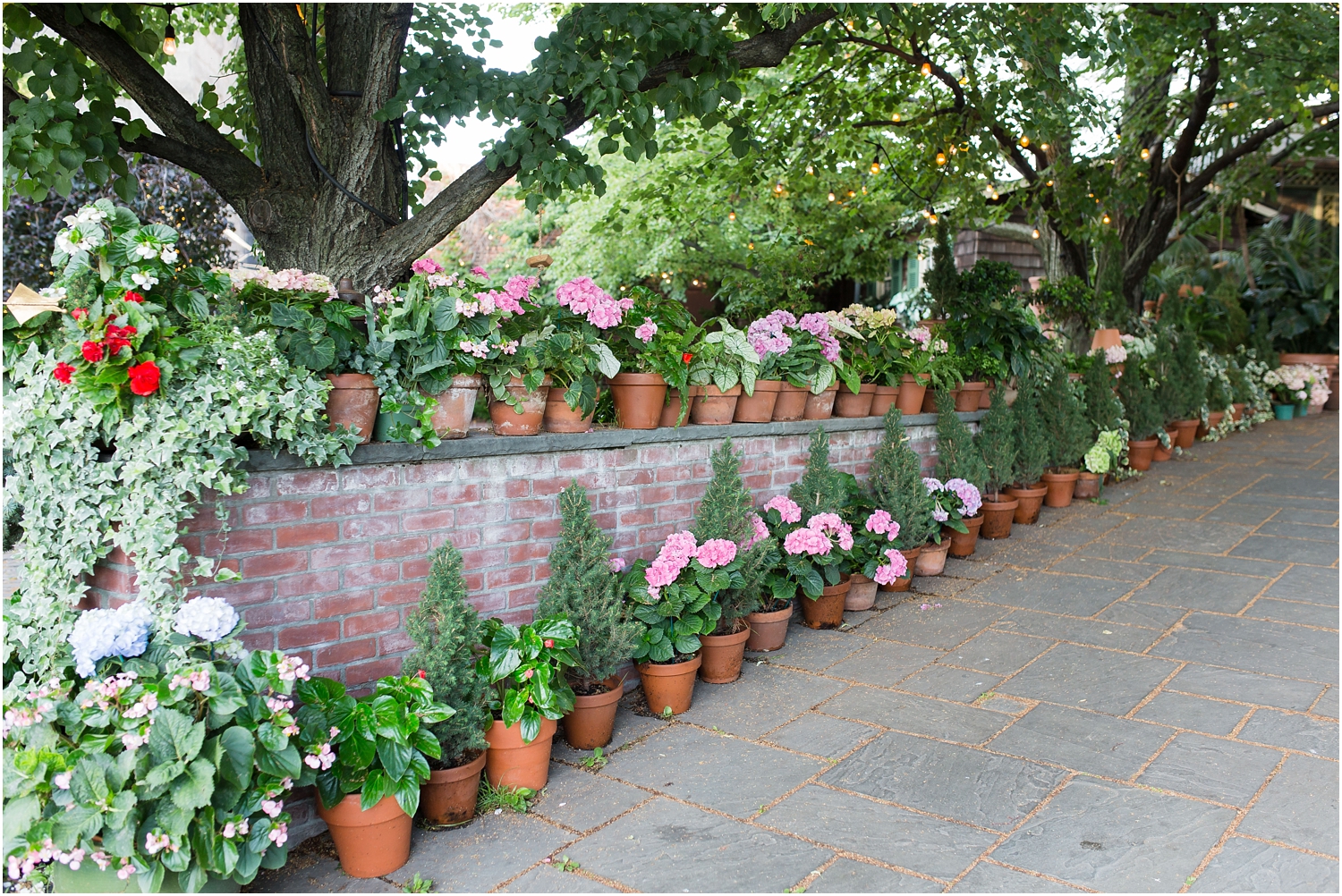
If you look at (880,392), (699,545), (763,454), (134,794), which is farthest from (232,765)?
(880,392)

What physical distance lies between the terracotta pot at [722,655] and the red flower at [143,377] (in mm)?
2034

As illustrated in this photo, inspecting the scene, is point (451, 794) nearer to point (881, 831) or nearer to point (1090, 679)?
point (881, 831)

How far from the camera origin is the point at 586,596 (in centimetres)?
303

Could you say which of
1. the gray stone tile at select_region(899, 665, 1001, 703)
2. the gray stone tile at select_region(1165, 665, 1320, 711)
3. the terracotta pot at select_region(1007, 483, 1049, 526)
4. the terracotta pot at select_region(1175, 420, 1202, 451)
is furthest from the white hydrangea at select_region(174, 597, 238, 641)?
the terracotta pot at select_region(1175, 420, 1202, 451)

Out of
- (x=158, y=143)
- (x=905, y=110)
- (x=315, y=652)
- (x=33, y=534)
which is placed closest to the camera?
(x=33, y=534)

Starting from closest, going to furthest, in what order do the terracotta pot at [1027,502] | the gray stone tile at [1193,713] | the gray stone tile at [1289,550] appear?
the gray stone tile at [1193,713]
the gray stone tile at [1289,550]
the terracotta pot at [1027,502]

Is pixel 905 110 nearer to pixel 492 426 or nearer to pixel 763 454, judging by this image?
pixel 763 454

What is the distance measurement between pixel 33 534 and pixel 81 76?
6.09 ft

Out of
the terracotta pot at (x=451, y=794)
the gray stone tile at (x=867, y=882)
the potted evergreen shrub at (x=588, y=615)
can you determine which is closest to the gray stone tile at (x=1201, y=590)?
the gray stone tile at (x=867, y=882)

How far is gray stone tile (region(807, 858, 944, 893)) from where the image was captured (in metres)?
2.26

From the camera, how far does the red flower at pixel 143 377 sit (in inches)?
86.7

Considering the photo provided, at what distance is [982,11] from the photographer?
529 centimetres

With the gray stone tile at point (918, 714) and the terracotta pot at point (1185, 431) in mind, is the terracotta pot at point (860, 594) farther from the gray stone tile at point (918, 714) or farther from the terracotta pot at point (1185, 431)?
the terracotta pot at point (1185, 431)

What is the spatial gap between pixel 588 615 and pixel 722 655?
2.45 ft
